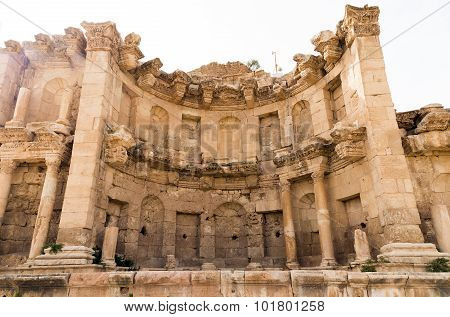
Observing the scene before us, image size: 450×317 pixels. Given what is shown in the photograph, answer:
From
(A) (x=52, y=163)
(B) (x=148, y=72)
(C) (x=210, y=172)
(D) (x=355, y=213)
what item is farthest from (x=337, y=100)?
(A) (x=52, y=163)

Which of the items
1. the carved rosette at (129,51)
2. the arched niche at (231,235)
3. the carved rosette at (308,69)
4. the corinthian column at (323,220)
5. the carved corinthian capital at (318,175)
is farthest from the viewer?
the arched niche at (231,235)

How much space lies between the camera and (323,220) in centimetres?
1084

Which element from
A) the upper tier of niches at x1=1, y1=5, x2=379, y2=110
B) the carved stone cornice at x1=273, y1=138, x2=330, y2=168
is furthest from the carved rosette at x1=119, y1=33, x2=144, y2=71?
the carved stone cornice at x1=273, y1=138, x2=330, y2=168

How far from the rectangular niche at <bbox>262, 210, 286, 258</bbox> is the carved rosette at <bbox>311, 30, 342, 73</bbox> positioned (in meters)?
6.41

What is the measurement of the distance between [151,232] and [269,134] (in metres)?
6.67

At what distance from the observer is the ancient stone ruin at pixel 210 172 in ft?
27.1

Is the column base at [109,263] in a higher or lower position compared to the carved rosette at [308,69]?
lower

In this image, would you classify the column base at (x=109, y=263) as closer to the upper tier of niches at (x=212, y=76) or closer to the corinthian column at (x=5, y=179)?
the corinthian column at (x=5, y=179)

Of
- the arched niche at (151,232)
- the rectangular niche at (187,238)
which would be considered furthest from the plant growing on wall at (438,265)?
the arched niche at (151,232)

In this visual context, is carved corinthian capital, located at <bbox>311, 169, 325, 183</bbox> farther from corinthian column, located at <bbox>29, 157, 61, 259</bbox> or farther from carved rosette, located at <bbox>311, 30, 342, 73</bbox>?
corinthian column, located at <bbox>29, 157, 61, 259</bbox>

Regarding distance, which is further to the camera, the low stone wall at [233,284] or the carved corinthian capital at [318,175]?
the carved corinthian capital at [318,175]

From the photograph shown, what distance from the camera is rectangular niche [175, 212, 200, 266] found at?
12289 millimetres

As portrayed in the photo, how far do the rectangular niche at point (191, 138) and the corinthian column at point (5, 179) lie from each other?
627cm

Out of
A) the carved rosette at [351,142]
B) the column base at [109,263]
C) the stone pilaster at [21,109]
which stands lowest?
the column base at [109,263]
